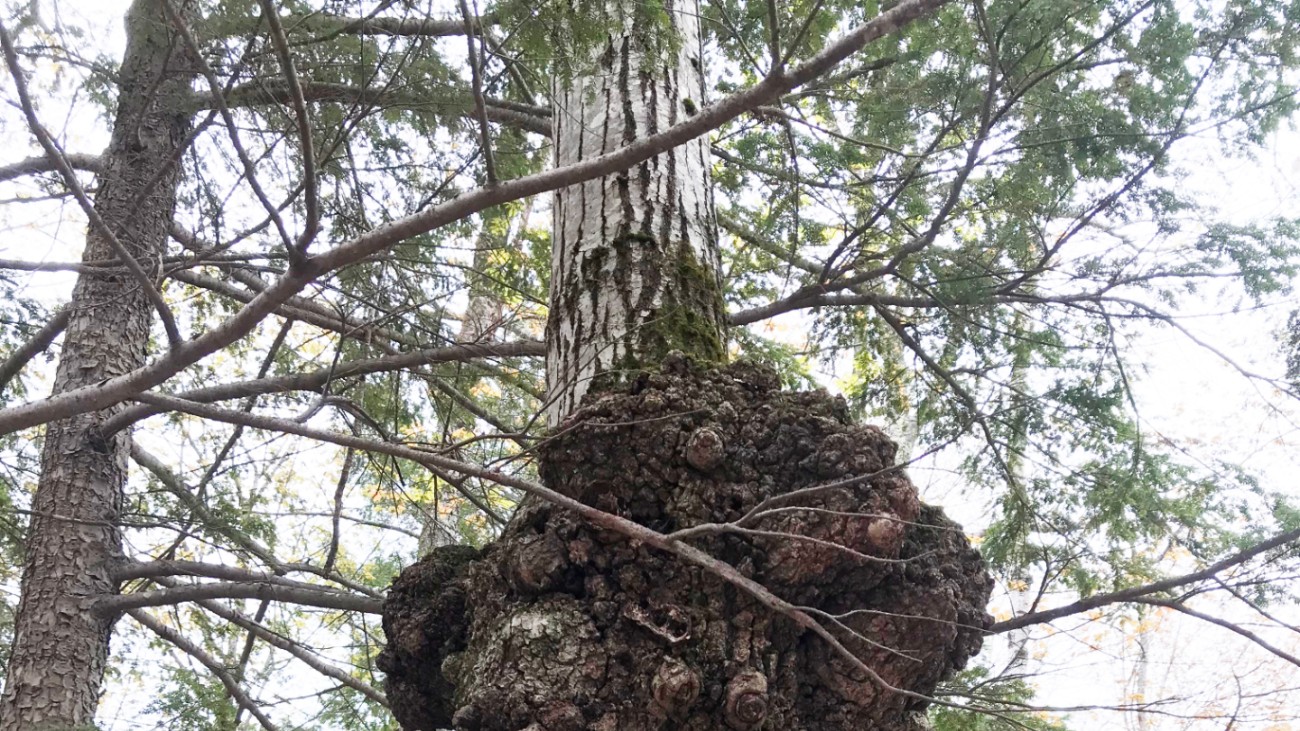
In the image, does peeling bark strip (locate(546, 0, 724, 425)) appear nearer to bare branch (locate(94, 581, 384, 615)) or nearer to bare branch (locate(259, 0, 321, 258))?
bare branch (locate(259, 0, 321, 258))

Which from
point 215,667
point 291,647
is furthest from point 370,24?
point 215,667

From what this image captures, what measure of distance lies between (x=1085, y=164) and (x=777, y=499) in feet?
6.47

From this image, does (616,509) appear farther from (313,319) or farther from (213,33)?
(313,319)

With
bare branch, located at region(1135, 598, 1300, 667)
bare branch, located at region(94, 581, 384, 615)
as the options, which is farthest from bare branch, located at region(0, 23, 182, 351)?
bare branch, located at region(1135, 598, 1300, 667)

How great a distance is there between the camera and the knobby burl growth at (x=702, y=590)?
6.05 feet

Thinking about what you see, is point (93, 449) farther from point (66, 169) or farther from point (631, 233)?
point (631, 233)

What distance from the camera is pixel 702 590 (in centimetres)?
193

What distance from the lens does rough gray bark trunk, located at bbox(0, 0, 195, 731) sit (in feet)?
11.6

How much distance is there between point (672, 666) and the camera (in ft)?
6.02

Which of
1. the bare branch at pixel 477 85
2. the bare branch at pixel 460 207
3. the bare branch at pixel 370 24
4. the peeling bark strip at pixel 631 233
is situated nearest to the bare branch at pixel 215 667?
the bare branch at pixel 460 207

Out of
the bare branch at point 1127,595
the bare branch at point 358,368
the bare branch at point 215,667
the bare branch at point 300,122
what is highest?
the bare branch at point 358,368

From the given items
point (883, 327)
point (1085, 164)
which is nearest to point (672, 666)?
point (1085, 164)

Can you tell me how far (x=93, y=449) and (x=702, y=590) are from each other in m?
3.16

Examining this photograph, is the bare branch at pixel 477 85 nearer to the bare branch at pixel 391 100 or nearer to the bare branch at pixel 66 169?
the bare branch at pixel 391 100
